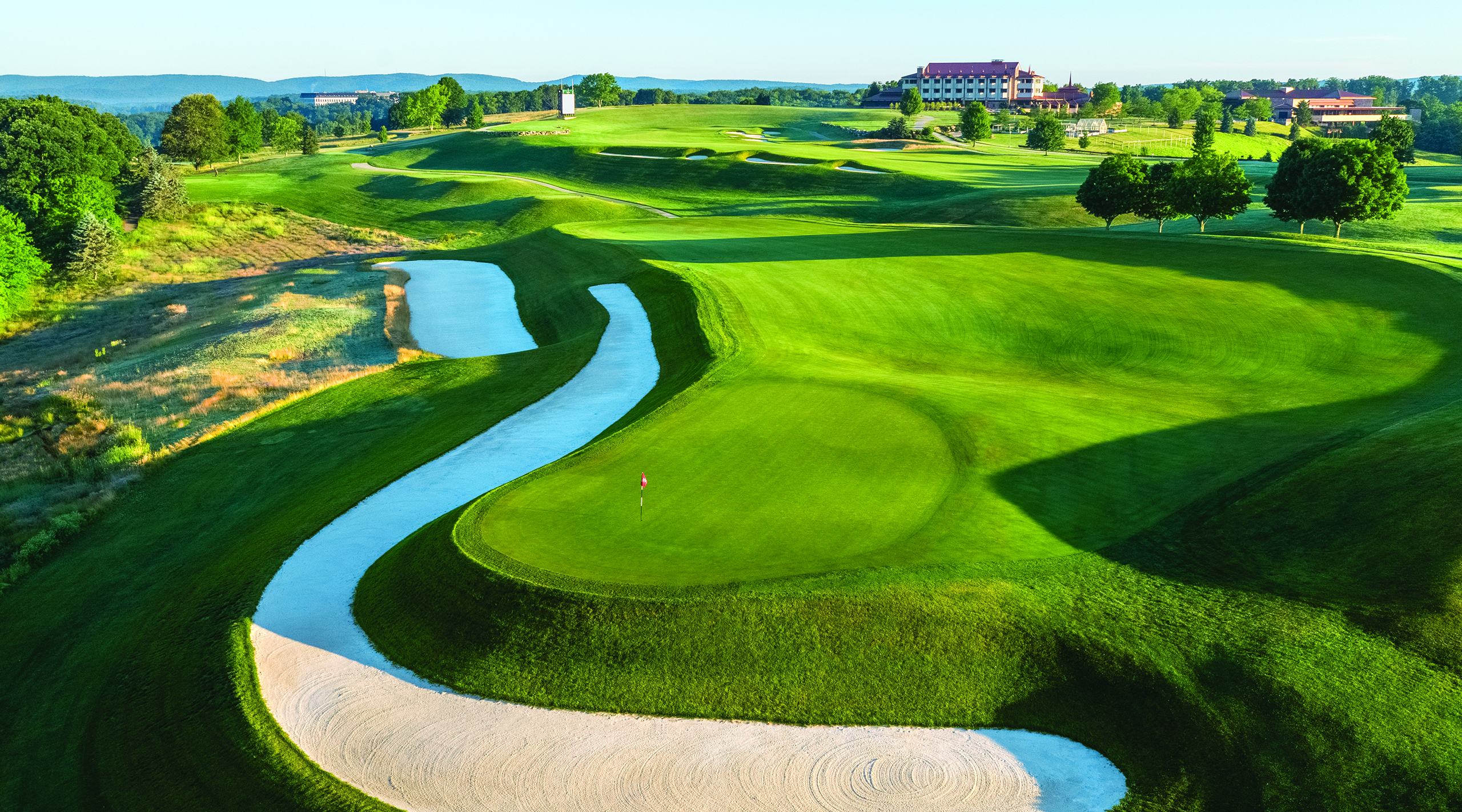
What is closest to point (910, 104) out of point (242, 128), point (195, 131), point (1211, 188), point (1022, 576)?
point (242, 128)

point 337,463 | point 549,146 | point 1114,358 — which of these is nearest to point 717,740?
point 337,463

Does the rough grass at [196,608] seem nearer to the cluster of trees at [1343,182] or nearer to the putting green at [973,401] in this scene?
the putting green at [973,401]

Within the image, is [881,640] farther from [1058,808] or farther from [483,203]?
[483,203]

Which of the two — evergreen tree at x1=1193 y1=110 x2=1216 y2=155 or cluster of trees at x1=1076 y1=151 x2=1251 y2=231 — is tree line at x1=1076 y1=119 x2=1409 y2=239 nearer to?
cluster of trees at x1=1076 y1=151 x2=1251 y2=231

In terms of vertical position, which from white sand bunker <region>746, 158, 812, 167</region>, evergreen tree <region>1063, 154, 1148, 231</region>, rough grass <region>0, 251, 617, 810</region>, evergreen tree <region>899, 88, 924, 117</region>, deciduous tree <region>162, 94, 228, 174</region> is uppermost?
evergreen tree <region>899, 88, 924, 117</region>

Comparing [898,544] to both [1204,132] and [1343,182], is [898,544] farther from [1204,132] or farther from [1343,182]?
[1204,132]

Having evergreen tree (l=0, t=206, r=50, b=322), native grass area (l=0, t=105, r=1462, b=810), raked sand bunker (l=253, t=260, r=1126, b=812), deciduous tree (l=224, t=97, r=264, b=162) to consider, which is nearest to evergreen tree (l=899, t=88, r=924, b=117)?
deciduous tree (l=224, t=97, r=264, b=162)
